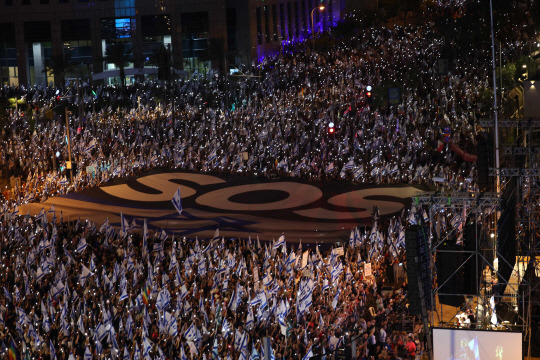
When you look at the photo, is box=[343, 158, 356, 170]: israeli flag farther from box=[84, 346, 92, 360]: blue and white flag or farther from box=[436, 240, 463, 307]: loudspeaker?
box=[84, 346, 92, 360]: blue and white flag

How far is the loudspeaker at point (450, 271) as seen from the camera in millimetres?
16859

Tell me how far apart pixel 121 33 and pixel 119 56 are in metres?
7.98

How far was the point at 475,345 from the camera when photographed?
15500 millimetres

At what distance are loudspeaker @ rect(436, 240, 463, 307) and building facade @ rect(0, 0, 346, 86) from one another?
184ft

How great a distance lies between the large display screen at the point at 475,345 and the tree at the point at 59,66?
189 ft

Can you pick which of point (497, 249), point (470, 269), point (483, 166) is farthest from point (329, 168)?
point (497, 249)

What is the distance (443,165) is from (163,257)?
47.8 ft

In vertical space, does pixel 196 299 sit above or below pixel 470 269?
below

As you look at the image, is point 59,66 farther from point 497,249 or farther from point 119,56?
point 497,249

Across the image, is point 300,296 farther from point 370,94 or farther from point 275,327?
point 370,94

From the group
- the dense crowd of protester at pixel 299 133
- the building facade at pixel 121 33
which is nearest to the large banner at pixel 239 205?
the dense crowd of protester at pixel 299 133

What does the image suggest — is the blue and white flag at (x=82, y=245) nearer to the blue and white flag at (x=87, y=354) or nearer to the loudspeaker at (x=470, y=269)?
the blue and white flag at (x=87, y=354)

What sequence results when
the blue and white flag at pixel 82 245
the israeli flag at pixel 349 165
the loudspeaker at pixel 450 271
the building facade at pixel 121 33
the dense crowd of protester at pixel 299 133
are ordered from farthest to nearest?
1. the building facade at pixel 121 33
2. the dense crowd of protester at pixel 299 133
3. the israeli flag at pixel 349 165
4. the blue and white flag at pixel 82 245
5. the loudspeaker at pixel 450 271

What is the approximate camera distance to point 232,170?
37.4 metres
